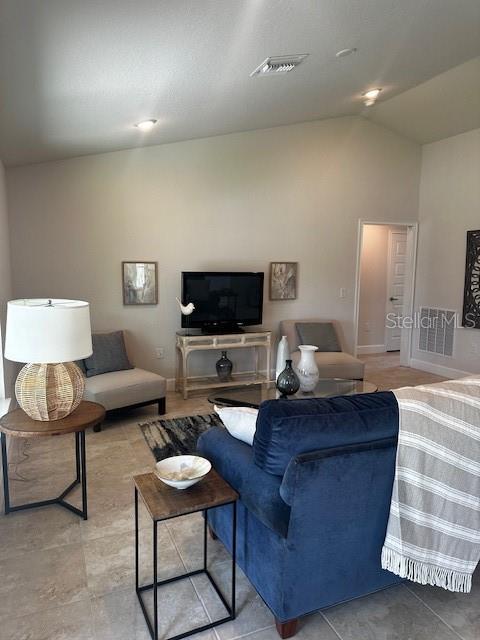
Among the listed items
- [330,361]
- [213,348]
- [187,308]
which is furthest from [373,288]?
[187,308]

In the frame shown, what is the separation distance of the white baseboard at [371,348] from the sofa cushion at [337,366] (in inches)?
93.4

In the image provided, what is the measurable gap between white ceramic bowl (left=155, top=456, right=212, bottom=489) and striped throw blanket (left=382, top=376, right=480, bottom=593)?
29.9 inches

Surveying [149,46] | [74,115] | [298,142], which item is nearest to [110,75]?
[149,46]

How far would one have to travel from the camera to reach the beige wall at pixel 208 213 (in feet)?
15.2

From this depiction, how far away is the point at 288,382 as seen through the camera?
342 centimetres

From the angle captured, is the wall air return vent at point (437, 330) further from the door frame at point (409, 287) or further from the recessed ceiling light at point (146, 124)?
the recessed ceiling light at point (146, 124)

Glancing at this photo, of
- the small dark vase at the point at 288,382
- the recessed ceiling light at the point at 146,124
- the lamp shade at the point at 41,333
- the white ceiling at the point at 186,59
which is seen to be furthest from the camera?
the recessed ceiling light at the point at 146,124

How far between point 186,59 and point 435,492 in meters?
2.58

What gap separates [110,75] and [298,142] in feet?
11.2

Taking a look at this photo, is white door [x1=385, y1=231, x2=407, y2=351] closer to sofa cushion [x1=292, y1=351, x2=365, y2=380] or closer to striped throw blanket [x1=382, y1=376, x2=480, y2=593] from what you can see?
sofa cushion [x1=292, y1=351, x2=365, y2=380]

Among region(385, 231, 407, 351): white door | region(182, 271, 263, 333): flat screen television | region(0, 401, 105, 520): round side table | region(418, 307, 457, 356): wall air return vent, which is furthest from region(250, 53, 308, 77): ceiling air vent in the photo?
region(385, 231, 407, 351): white door

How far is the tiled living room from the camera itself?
69.0 inches

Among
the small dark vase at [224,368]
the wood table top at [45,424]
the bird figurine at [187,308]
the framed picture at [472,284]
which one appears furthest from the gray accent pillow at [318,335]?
the wood table top at [45,424]

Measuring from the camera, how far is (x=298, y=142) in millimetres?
5570
